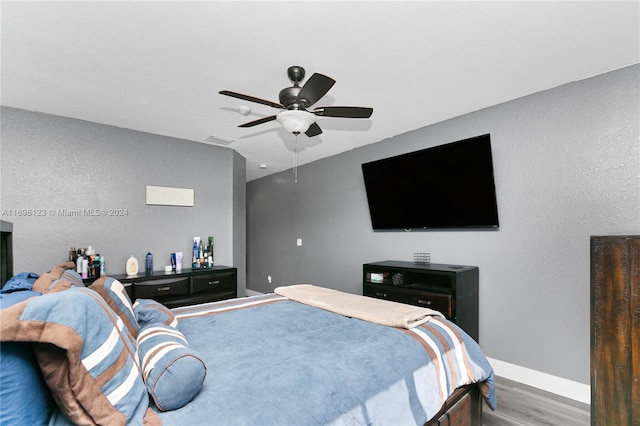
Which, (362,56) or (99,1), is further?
(362,56)

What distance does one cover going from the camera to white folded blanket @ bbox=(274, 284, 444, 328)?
188cm

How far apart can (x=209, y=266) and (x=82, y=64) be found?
101 inches

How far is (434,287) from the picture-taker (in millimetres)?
3100

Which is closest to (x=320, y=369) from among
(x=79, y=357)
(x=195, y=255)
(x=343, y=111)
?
(x=79, y=357)

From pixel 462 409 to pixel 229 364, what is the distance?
53.1 inches

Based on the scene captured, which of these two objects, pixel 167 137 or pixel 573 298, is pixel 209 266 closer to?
pixel 167 137

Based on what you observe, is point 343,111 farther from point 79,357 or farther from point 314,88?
point 79,357

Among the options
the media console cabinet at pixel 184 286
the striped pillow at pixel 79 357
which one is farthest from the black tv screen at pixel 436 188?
the striped pillow at pixel 79 357

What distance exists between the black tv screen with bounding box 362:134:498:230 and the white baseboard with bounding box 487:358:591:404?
132 centimetres

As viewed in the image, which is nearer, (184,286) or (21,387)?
(21,387)

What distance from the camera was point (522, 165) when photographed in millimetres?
2906

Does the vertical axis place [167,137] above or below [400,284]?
above

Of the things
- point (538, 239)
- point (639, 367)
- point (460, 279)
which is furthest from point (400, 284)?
point (639, 367)

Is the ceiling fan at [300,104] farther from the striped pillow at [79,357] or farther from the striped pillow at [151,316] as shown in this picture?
the striped pillow at [79,357]
